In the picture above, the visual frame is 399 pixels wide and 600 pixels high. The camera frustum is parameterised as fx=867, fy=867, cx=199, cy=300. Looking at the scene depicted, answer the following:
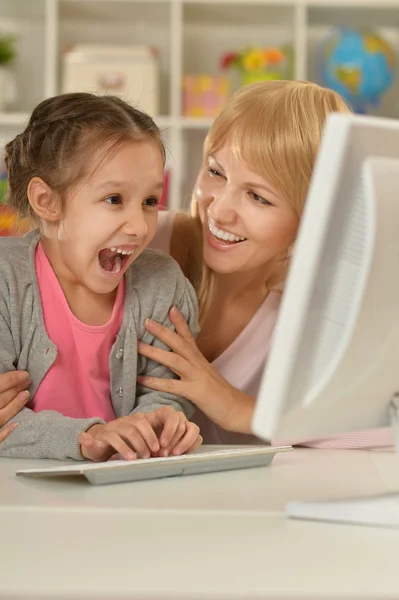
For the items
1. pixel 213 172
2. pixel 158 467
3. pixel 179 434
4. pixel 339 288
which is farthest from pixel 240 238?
pixel 339 288

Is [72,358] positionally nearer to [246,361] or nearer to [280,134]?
[246,361]

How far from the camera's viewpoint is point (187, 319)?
141 centimetres

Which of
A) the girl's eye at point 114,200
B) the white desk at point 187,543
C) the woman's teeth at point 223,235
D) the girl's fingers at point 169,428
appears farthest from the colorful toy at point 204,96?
the white desk at point 187,543

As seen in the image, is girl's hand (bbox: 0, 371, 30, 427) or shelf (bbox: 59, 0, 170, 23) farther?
shelf (bbox: 59, 0, 170, 23)

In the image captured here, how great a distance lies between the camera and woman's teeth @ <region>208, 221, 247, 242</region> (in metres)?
1.49

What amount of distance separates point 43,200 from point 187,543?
0.72 m

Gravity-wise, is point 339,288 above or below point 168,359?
above

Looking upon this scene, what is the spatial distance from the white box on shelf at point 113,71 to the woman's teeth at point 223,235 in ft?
5.85

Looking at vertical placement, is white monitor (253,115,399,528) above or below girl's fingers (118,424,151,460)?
above

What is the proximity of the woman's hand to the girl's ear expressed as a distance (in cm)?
22

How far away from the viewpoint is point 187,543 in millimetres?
719

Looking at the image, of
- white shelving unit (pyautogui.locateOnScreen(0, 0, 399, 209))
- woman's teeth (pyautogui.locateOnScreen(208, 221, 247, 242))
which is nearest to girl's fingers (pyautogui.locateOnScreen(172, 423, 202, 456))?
woman's teeth (pyautogui.locateOnScreen(208, 221, 247, 242))

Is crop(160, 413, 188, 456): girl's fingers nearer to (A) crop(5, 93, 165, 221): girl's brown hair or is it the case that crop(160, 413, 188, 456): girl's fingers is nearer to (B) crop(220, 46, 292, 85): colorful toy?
(A) crop(5, 93, 165, 221): girl's brown hair

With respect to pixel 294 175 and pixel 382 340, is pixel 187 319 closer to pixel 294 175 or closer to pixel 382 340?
pixel 294 175
